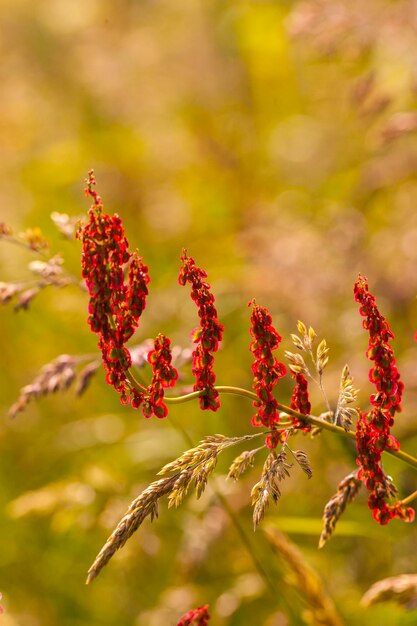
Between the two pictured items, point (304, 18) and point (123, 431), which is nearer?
point (304, 18)

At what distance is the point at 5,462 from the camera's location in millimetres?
3877

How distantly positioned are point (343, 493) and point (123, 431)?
2.52 meters

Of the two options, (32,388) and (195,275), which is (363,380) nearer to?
(32,388)

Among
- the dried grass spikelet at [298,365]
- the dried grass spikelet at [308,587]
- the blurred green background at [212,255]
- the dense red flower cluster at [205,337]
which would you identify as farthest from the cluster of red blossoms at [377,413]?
the blurred green background at [212,255]

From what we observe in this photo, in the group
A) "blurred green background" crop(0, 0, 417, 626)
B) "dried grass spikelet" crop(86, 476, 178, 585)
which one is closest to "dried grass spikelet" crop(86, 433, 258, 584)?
"dried grass spikelet" crop(86, 476, 178, 585)

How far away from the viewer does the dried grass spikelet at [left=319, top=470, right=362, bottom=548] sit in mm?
1125

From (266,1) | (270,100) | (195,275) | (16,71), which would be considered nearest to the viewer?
(195,275)

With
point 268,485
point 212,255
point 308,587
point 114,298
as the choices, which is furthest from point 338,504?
point 212,255

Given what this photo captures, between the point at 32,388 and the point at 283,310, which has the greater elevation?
the point at 283,310

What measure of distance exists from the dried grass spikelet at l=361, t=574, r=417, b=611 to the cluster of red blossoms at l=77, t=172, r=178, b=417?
0.56 metres

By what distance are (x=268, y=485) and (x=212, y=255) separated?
12.7ft

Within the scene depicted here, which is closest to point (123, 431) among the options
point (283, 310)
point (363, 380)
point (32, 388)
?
point (283, 310)

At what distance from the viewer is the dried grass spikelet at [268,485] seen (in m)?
1.08

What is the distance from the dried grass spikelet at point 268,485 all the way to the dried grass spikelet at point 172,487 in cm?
7
